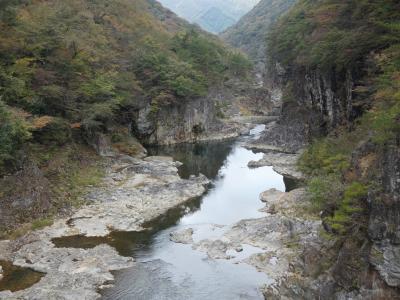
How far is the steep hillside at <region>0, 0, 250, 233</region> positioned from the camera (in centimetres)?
2719

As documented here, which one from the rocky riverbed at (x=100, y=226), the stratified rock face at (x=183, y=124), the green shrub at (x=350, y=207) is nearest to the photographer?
the green shrub at (x=350, y=207)

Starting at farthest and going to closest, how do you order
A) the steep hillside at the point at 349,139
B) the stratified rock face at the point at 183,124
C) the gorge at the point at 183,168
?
the stratified rock face at the point at 183,124, the gorge at the point at 183,168, the steep hillside at the point at 349,139

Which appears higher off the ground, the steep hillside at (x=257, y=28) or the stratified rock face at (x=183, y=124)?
the steep hillside at (x=257, y=28)

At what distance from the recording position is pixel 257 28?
5645 inches

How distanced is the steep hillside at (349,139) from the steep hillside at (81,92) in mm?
12158

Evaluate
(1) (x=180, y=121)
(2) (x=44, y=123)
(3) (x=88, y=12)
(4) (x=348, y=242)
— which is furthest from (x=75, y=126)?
(4) (x=348, y=242)

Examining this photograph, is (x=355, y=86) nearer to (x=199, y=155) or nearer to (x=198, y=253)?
(x=198, y=253)

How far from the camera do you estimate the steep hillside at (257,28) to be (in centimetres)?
13250

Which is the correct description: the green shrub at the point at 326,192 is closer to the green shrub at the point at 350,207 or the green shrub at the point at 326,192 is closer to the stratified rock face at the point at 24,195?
the green shrub at the point at 350,207

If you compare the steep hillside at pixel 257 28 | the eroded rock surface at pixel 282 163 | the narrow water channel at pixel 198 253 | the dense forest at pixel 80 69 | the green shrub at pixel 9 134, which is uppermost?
the steep hillside at pixel 257 28

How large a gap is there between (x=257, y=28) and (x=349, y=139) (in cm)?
12118

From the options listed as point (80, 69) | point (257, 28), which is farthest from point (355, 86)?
point (257, 28)

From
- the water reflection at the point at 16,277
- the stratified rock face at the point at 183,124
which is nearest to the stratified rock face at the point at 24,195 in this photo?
the water reflection at the point at 16,277

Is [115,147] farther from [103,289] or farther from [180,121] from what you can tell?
[103,289]
